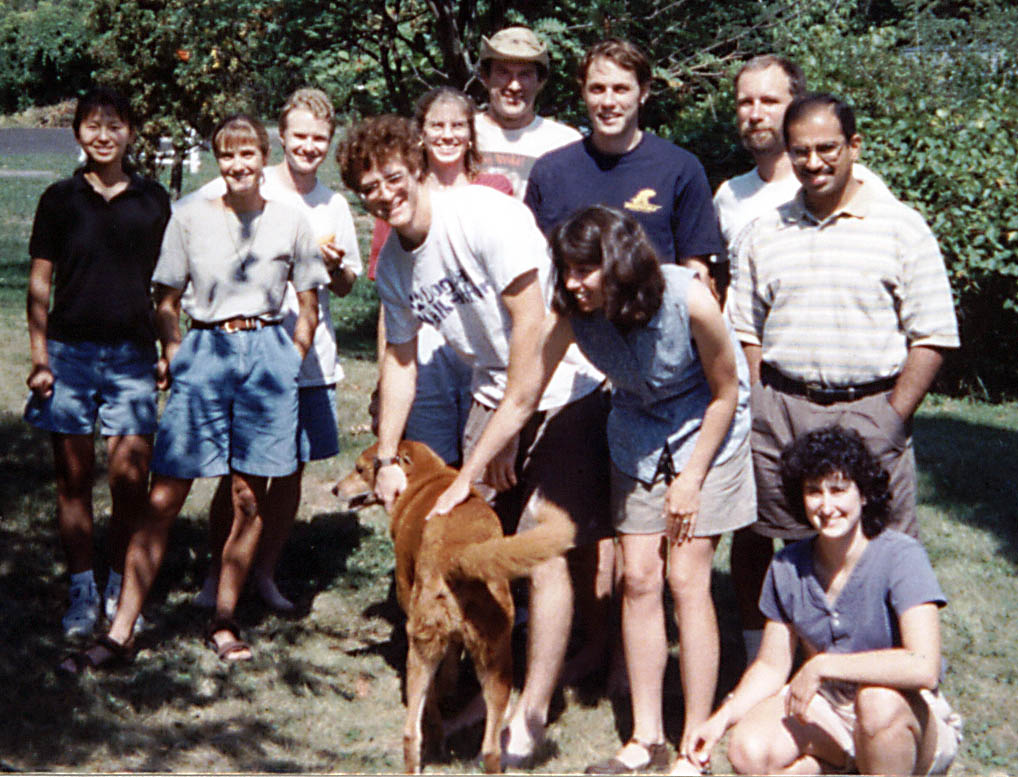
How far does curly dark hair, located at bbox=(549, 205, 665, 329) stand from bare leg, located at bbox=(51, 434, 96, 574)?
249 centimetres

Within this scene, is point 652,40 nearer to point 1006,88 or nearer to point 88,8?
point 1006,88

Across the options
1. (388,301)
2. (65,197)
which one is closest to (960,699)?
(388,301)

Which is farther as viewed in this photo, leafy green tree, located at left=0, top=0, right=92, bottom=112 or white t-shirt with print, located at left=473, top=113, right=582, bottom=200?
leafy green tree, located at left=0, top=0, right=92, bottom=112

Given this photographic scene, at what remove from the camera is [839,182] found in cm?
391

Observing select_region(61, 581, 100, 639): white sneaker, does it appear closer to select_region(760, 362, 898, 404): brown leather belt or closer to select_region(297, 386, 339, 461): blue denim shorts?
select_region(297, 386, 339, 461): blue denim shorts

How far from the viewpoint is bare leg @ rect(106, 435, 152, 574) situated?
4930 millimetres

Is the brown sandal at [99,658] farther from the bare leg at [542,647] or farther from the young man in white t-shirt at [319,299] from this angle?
the bare leg at [542,647]

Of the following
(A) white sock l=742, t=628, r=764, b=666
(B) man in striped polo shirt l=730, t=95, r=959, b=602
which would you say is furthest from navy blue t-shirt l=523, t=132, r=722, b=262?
(A) white sock l=742, t=628, r=764, b=666

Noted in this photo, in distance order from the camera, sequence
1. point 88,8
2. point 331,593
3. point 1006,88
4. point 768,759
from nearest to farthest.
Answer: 1. point 768,759
2. point 331,593
3. point 1006,88
4. point 88,8

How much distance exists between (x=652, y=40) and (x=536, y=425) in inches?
189

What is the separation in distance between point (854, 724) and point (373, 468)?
6.78ft

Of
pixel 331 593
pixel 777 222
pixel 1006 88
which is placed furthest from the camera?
pixel 1006 88

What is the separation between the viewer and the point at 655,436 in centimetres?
381

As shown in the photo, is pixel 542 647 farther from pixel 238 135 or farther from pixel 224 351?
pixel 238 135
